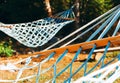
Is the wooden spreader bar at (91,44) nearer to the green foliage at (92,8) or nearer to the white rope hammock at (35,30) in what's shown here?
the white rope hammock at (35,30)

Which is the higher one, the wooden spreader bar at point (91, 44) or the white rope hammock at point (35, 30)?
the wooden spreader bar at point (91, 44)

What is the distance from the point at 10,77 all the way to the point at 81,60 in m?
2.21

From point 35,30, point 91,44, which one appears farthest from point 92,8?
point 91,44

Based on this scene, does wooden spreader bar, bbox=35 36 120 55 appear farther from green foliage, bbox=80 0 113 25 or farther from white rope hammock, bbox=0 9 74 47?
Answer: green foliage, bbox=80 0 113 25

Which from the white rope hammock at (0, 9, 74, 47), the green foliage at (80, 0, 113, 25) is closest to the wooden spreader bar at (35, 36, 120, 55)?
the white rope hammock at (0, 9, 74, 47)

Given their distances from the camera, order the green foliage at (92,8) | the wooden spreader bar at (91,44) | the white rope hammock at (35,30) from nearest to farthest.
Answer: the wooden spreader bar at (91,44) → the white rope hammock at (35,30) → the green foliage at (92,8)

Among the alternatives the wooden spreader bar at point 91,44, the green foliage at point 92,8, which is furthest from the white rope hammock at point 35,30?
the wooden spreader bar at point 91,44

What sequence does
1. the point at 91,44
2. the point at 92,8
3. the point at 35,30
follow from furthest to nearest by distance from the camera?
the point at 92,8 < the point at 35,30 < the point at 91,44

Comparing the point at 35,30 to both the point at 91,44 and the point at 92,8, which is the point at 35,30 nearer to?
the point at 92,8

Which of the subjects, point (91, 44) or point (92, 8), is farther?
point (92, 8)

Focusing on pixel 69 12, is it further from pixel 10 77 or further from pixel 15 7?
pixel 15 7

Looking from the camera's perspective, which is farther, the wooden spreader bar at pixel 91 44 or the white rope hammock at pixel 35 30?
the white rope hammock at pixel 35 30

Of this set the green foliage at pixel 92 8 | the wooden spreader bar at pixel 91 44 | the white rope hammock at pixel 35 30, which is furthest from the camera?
the green foliage at pixel 92 8

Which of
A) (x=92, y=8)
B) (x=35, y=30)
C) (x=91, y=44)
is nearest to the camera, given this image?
(x=91, y=44)
